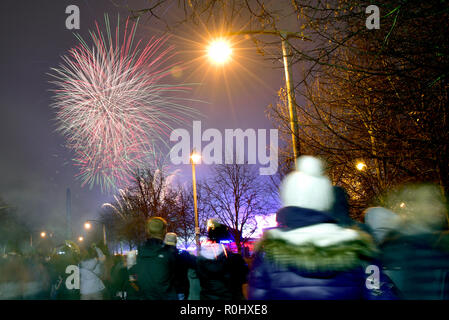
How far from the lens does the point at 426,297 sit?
9.36 ft

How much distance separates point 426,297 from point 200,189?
35011mm

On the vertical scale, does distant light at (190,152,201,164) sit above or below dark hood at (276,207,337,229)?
above

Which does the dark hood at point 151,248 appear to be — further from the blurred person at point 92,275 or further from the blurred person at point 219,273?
the blurred person at point 92,275

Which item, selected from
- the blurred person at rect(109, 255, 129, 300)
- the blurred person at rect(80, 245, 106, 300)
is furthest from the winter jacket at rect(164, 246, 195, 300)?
the blurred person at rect(80, 245, 106, 300)

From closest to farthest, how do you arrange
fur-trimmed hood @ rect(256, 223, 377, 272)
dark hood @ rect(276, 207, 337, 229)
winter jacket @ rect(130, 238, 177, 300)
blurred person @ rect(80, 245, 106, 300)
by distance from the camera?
1. fur-trimmed hood @ rect(256, 223, 377, 272)
2. dark hood @ rect(276, 207, 337, 229)
3. winter jacket @ rect(130, 238, 177, 300)
4. blurred person @ rect(80, 245, 106, 300)

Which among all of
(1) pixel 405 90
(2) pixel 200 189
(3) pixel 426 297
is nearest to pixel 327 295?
(3) pixel 426 297

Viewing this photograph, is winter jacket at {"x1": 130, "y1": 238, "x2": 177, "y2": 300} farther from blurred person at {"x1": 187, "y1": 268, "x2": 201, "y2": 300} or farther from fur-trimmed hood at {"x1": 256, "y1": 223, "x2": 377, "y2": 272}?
fur-trimmed hood at {"x1": 256, "y1": 223, "x2": 377, "y2": 272}

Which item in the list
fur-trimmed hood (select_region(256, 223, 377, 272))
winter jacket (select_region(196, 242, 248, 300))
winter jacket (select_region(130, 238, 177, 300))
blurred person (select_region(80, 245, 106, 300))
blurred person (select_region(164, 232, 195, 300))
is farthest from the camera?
blurred person (select_region(80, 245, 106, 300))

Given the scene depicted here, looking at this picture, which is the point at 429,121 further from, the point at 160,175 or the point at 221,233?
the point at 160,175

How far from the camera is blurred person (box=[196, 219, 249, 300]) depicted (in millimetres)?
3369

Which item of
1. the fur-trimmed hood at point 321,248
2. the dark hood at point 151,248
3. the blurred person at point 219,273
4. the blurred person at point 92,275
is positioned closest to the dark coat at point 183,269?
the dark hood at point 151,248

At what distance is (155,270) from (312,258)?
2.03 meters

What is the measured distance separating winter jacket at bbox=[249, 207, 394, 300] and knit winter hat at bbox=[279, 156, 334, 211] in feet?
0.28

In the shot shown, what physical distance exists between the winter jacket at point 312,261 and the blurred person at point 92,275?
458 centimetres
